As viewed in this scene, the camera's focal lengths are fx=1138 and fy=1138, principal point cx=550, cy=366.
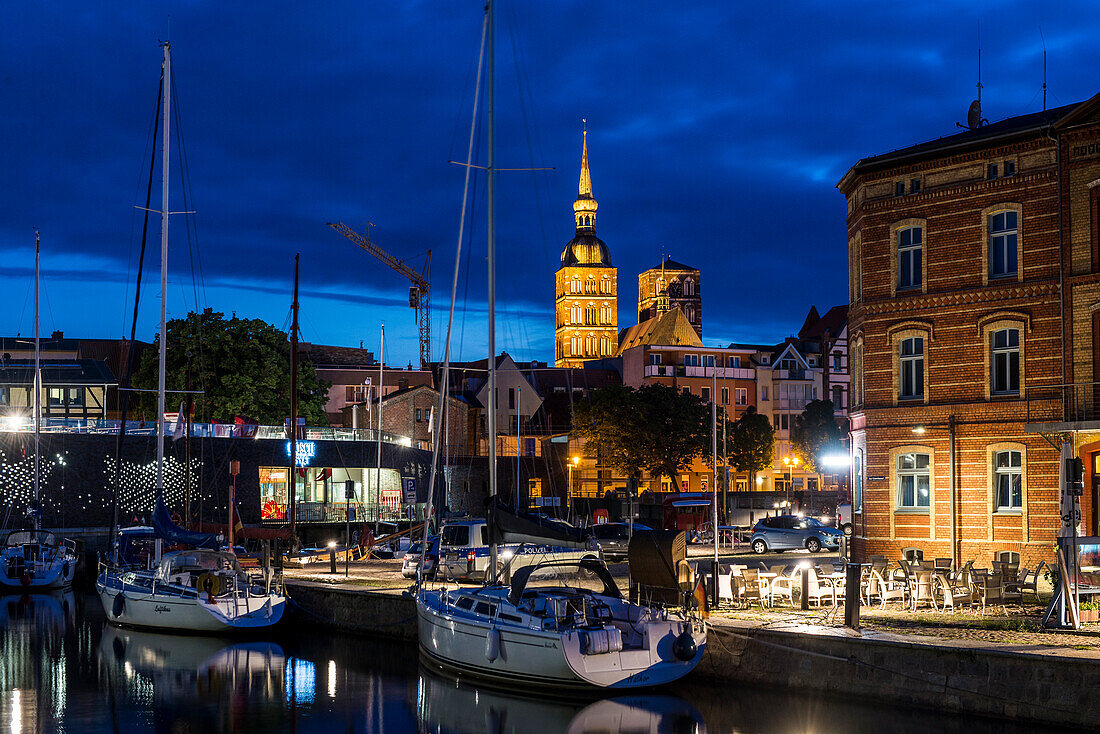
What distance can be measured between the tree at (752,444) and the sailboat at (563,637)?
230 ft

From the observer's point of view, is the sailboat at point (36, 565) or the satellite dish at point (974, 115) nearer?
the satellite dish at point (974, 115)

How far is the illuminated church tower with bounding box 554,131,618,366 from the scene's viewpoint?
589 feet

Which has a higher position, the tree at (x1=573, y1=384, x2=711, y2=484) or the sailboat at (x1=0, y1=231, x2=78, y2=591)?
the tree at (x1=573, y1=384, x2=711, y2=484)

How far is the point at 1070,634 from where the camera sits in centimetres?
2177

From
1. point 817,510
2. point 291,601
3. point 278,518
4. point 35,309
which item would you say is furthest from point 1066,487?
point 817,510

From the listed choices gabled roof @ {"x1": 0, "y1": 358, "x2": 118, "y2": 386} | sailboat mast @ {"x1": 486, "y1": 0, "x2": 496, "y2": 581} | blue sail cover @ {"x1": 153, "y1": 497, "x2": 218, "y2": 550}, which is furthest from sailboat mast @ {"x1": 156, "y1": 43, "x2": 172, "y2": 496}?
gabled roof @ {"x1": 0, "y1": 358, "x2": 118, "y2": 386}

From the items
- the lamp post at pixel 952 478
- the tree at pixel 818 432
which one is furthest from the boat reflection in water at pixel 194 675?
the tree at pixel 818 432

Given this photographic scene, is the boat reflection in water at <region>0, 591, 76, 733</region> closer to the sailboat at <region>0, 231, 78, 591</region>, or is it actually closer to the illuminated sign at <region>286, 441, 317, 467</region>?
the sailboat at <region>0, 231, 78, 591</region>

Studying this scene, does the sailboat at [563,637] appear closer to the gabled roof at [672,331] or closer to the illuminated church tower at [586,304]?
the gabled roof at [672,331]

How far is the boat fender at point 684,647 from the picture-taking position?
22125 mm

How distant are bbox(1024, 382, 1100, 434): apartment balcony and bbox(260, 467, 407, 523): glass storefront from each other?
119 ft

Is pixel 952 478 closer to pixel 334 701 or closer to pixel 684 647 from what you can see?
pixel 684 647

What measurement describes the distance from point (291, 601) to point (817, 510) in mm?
54994

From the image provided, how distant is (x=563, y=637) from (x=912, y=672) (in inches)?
252
